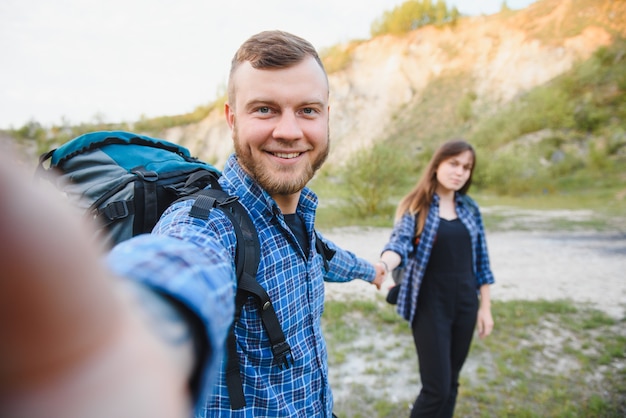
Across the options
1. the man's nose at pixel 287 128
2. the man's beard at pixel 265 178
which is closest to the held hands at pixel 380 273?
the man's beard at pixel 265 178

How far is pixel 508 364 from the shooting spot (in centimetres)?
380

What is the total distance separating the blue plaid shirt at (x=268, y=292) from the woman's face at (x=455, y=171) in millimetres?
1497

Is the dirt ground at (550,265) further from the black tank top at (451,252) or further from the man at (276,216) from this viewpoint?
the man at (276,216)

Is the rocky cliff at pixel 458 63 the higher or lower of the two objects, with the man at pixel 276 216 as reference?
higher

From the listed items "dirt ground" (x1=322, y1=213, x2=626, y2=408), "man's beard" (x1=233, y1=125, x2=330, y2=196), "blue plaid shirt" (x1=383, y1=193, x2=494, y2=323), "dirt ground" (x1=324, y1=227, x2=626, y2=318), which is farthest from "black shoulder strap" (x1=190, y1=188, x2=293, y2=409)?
"dirt ground" (x1=324, y1=227, x2=626, y2=318)

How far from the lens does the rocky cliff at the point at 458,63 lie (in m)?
32.0

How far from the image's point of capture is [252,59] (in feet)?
4.08

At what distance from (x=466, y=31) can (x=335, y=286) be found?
42.4 m

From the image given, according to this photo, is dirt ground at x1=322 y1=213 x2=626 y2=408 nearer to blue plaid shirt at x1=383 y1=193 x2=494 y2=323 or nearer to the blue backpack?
blue plaid shirt at x1=383 y1=193 x2=494 y2=323

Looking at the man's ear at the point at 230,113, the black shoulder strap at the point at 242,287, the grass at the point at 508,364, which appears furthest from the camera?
the grass at the point at 508,364

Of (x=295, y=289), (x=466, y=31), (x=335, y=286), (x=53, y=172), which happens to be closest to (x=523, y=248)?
(x=335, y=286)

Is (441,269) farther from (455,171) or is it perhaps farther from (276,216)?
(276,216)

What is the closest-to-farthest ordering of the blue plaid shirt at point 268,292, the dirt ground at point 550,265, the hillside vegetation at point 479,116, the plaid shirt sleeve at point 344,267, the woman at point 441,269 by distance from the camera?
the blue plaid shirt at point 268,292 < the plaid shirt sleeve at point 344,267 < the woman at point 441,269 < the dirt ground at point 550,265 < the hillside vegetation at point 479,116

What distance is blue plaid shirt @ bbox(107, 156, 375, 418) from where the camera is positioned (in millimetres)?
852
